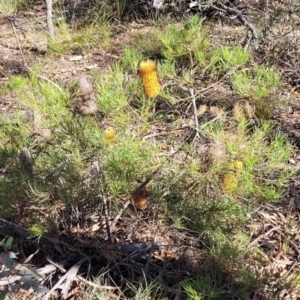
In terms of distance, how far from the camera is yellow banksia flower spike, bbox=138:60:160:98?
2.06 m

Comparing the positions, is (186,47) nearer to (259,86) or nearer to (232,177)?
(259,86)

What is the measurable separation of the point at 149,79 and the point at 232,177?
21.9 inches

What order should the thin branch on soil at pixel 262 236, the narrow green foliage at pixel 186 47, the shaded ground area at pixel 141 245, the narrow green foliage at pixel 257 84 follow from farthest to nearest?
the narrow green foliage at pixel 186 47, the narrow green foliage at pixel 257 84, the thin branch on soil at pixel 262 236, the shaded ground area at pixel 141 245

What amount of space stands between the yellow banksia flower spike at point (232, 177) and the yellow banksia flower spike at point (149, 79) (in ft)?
1.67

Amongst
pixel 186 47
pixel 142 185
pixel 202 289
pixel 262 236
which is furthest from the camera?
pixel 186 47

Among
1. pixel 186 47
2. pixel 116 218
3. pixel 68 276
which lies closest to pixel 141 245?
pixel 116 218

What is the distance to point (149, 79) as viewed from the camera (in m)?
2.08

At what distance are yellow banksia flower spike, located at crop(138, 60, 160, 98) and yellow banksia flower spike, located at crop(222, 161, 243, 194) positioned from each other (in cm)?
51

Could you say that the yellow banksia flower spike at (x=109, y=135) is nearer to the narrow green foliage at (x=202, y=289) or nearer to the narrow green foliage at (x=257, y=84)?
the narrow green foliage at (x=202, y=289)

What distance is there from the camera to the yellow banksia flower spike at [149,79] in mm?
2062

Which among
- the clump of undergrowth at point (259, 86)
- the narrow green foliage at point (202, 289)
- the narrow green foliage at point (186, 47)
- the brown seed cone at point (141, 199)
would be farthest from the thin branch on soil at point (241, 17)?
the narrow green foliage at point (202, 289)

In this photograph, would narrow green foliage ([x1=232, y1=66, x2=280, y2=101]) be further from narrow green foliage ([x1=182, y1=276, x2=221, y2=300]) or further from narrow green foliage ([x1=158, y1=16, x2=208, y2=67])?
narrow green foliage ([x1=182, y1=276, x2=221, y2=300])

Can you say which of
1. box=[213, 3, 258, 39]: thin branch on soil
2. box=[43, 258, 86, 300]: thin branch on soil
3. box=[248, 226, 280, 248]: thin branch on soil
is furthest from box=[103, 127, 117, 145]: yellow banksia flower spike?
box=[213, 3, 258, 39]: thin branch on soil

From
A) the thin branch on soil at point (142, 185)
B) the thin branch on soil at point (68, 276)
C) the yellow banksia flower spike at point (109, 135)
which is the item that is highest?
the yellow banksia flower spike at point (109, 135)
